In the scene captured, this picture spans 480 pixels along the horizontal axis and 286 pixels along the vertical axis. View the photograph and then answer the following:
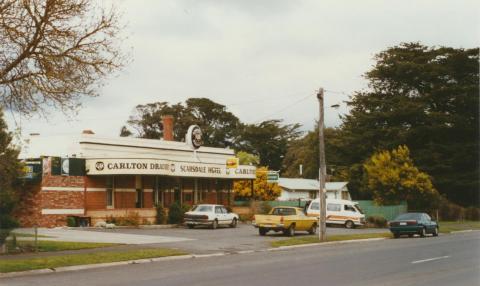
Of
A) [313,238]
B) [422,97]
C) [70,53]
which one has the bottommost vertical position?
[313,238]

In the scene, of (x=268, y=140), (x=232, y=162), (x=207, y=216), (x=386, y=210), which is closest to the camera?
(x=207, y=216)

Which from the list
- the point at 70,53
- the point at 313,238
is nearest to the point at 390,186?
the point at 313,238

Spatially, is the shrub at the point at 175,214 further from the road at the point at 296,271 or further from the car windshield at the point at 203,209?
the road at the point at 296,271

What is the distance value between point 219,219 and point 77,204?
30.3 ft

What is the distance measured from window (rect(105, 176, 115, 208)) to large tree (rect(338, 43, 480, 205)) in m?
31.6

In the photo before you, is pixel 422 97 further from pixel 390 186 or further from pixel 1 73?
pixel 1 73

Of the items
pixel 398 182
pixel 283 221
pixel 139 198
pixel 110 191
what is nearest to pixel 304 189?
pixel 398 182

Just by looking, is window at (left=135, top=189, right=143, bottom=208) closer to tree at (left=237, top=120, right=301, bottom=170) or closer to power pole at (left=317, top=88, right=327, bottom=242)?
power pole at (left=317, top=88, right=327, bottom=242)

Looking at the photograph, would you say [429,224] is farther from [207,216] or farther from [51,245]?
[51,245]

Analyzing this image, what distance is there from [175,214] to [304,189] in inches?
1488

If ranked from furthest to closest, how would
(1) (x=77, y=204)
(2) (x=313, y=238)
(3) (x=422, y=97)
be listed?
(3) (x=422, y=97) < (1) (x=77, y=204) < (2) (x=313, y=238)

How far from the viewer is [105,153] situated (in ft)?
149

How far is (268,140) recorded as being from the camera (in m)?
106

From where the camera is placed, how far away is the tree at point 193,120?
93562 mm
